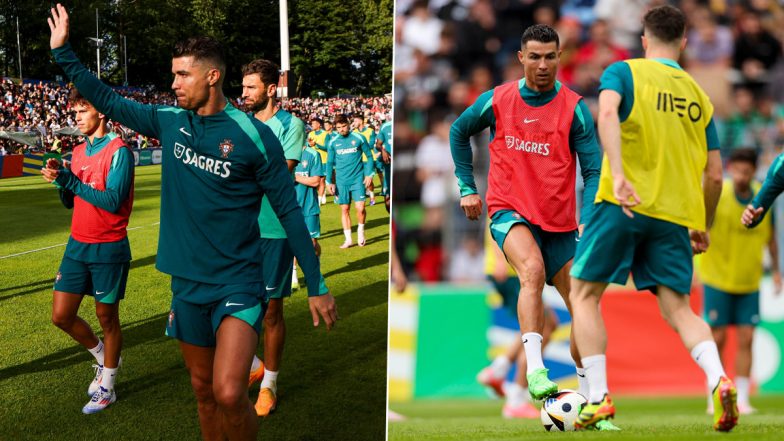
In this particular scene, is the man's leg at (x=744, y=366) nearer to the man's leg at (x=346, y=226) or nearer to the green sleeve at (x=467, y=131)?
the green sleeve at (x=467, y=131)

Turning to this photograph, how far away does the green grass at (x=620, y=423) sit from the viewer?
4664 mm

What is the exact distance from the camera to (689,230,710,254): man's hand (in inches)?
159

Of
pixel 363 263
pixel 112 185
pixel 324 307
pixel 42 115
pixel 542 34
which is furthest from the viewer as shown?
pixel 42 115

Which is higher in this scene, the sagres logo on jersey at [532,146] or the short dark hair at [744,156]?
the sagres logo on jersey at [532,146]

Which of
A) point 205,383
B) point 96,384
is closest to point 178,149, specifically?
point 205,383

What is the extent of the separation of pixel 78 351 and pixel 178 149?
158 inches

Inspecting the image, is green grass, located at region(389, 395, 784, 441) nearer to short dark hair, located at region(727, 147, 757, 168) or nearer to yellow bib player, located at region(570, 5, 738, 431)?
yellow bib player, located at region(570, 5, 738, 431)

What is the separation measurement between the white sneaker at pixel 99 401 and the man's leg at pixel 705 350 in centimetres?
350

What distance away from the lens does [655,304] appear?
5.89 m

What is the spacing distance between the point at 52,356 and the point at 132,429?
2113 millimetres

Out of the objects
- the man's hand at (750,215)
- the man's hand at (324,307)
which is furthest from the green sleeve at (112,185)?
the man's hand at (750,215)

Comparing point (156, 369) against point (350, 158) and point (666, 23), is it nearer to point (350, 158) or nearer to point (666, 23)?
point (666, 23)

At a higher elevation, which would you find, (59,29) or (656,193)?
(59,29)

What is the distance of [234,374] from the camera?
352 cm
